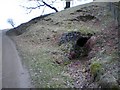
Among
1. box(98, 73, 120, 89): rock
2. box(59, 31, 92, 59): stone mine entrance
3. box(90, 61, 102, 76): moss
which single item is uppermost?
box(98, 73, 120, 89): rock

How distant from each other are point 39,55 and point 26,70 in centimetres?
216

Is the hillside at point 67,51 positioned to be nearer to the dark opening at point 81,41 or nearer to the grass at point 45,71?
the grass at point 45,71

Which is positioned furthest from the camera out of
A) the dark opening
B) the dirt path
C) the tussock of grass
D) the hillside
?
the dark opening

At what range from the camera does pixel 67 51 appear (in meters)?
14.0

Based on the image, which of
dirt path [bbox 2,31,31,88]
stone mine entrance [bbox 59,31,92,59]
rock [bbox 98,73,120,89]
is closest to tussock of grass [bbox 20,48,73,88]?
dirt path [bbox 2,31,31,88]

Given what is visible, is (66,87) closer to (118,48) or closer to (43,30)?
(118,48)

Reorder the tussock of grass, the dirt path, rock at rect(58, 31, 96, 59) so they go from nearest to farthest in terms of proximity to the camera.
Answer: the tussock of grass
the dirt path
rock at rect(58, 31, 96, 59)

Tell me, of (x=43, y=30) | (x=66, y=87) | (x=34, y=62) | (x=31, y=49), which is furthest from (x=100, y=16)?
(x=66, y=87)

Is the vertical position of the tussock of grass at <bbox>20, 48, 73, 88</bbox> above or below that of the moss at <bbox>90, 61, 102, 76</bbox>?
below

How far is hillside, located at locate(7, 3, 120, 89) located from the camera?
31.3 feet

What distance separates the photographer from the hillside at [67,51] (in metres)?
9.55

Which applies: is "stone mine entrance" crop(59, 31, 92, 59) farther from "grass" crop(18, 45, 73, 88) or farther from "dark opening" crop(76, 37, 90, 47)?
"grass" crop(18, 45, 73, 88)

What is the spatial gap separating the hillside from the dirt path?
0.94ft

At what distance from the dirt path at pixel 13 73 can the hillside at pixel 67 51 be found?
288 millimetres
